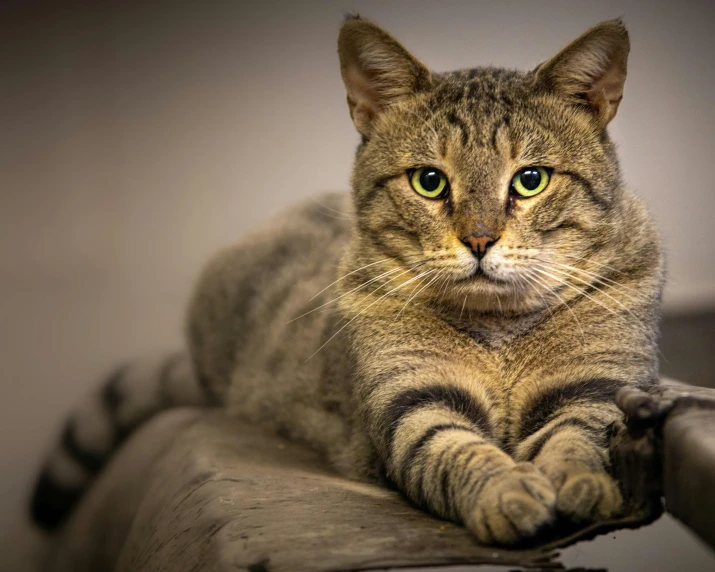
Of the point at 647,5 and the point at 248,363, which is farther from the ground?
the point at 647,5

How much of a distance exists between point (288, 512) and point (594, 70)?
3.41 ft

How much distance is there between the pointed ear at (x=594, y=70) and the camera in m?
1.63

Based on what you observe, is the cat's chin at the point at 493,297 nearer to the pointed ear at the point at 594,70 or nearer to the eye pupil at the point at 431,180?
the eye pupil at the point at 431,180

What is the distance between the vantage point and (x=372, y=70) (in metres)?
1.82

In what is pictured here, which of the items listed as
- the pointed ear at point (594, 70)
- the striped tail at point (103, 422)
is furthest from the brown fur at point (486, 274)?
the striped tail at point (103, 422)

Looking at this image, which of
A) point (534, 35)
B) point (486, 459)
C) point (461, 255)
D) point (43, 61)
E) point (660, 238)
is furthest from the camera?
point (43, 61)

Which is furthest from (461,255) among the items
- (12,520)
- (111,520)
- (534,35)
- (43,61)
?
(12,520)

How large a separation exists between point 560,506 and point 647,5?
1.63 metres

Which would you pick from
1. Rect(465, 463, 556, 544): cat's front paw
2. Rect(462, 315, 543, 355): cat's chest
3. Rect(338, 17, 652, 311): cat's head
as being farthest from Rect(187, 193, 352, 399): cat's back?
Rect(465, 463, 556, 544): cat's front paw

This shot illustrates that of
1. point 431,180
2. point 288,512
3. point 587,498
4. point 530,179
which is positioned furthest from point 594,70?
point 288,512

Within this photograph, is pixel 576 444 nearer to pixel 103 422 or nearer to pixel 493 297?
pixel 493 297

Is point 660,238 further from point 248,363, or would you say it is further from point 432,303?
point 248,363

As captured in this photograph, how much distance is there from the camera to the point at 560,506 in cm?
126

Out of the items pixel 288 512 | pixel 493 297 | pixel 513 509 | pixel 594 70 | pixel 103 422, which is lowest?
pixel 103 422
